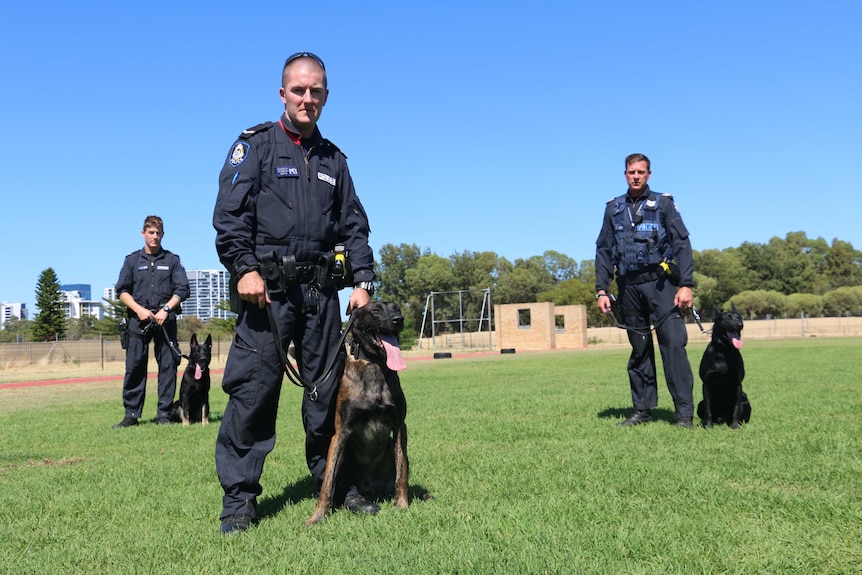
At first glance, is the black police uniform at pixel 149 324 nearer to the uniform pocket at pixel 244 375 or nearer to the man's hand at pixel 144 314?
the man's hand at pixel 144 314

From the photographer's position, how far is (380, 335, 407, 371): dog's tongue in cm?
368

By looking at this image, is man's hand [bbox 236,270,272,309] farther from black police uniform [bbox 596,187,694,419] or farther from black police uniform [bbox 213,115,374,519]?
black police uniform [bbox 596,187,694,419]

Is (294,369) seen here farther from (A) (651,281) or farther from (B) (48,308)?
(B) (48,308)

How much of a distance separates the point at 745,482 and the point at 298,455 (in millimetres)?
3516

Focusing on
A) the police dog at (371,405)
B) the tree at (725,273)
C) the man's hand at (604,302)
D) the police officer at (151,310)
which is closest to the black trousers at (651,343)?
the man's hand at (604,302)

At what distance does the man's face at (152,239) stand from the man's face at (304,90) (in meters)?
5.49

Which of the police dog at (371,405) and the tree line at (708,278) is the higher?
the tree line at (708,278)

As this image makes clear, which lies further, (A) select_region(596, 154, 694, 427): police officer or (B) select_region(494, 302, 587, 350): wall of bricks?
(B) select_region(494, 302, 587, 350): wall of bricks

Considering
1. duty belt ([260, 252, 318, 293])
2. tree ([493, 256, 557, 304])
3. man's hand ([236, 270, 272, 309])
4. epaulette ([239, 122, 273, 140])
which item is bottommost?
man's hand ([236, 270, 272, 309])

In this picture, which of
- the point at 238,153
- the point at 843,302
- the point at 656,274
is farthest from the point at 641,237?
the point at 843,302

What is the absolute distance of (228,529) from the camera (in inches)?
Result: 140

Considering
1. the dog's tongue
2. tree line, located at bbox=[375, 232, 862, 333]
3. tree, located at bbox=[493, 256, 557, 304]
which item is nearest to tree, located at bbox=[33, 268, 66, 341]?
tree line, located at bbox=[375, 232, 862, 333]

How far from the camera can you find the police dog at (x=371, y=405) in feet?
12.5

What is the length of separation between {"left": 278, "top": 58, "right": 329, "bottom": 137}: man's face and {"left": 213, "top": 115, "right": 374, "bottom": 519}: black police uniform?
0.13 m
